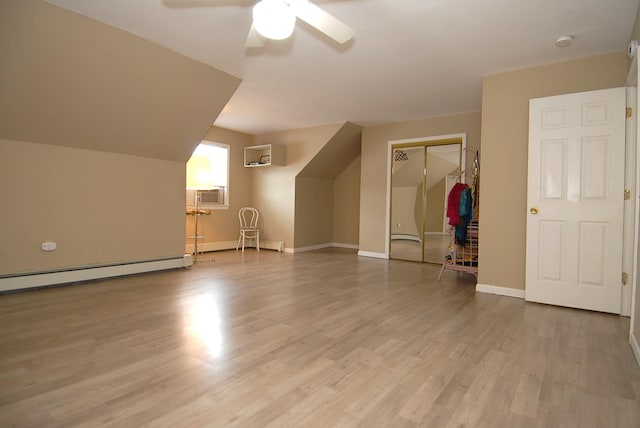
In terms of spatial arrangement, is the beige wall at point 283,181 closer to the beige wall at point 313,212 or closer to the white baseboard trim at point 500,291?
the beige wall at point 313,212

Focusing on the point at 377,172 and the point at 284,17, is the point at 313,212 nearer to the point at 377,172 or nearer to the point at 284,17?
the point at 377,172

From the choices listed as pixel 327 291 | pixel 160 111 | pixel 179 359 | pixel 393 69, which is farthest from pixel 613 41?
pixel 160 111

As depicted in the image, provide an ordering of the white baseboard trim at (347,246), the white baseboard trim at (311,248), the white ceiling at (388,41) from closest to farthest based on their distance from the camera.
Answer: the white ceiling at (388,41), the white baseboard trim at (311,248), the white baseboard trim at (347,246)

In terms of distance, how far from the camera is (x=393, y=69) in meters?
3.69

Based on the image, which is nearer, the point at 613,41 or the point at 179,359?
the point at 179,359

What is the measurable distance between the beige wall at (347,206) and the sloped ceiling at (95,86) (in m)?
3.88

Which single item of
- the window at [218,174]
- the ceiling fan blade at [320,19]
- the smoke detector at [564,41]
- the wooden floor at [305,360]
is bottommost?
the wooden floor at [305,360]

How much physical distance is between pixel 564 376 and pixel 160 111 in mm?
4337

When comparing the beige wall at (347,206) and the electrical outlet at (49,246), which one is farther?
the beige wall at (347,206)

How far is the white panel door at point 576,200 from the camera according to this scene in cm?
303

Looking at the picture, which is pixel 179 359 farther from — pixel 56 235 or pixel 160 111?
pixel 160 111

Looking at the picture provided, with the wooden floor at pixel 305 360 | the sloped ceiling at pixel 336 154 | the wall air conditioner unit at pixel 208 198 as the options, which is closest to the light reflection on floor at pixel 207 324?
the wooden floor at pixel 305 360

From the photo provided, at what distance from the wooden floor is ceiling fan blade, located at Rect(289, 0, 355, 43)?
6.76ft

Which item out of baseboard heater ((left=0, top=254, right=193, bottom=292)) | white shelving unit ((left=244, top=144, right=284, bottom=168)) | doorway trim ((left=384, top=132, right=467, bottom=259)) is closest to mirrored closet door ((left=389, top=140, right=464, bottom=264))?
doorway trim ((left=384, top=132, right=467, bottom=259))
